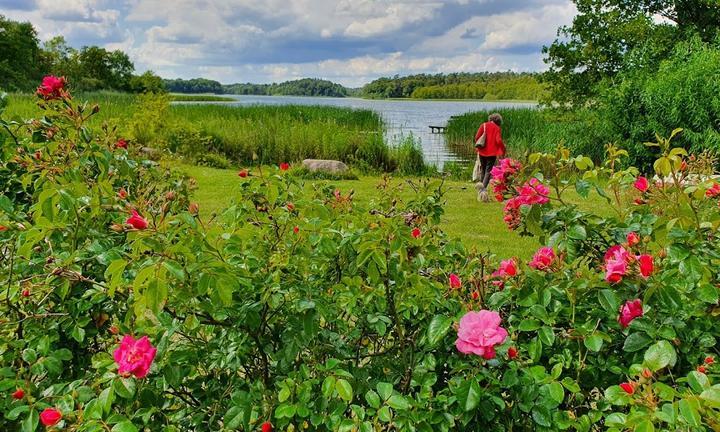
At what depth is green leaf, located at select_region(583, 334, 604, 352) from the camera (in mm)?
1116

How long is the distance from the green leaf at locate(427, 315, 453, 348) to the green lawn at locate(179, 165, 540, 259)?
9.37 feet

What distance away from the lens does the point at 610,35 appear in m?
14.3

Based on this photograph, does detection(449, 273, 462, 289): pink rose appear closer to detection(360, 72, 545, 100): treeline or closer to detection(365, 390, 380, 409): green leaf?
detection(365, 390, 380, 409): green leaf

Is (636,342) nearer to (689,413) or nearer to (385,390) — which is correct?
(689,413)

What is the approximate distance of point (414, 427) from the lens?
110cm

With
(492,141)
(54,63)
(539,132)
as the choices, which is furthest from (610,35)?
(54,63)

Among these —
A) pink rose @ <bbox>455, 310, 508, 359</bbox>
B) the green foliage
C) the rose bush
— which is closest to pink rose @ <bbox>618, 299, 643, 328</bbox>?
the rose bush

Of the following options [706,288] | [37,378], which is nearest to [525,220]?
[706,288]

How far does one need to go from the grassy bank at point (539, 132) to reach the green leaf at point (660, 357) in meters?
9.27

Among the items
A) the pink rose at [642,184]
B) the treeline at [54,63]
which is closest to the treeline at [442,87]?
the treeline at [54,63]

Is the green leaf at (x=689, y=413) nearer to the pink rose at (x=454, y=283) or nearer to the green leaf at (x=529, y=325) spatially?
the green leaf at (x=529, y=325)

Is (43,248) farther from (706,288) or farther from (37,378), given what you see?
→ (706,288)

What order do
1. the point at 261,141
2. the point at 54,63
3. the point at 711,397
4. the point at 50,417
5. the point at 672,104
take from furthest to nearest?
the point at 54,63 < the point at 261,141 < the point at 672,104 < the point at 50,417 < the point at 711,397

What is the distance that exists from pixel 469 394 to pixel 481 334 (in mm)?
124
